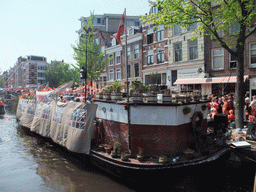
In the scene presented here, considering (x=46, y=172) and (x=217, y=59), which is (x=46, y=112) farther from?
(x=217, y=59)

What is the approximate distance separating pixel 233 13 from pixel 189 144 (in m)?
6.03

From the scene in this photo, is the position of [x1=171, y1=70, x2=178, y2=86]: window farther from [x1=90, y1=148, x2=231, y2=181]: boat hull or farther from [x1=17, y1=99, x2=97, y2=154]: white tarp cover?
[x1=90, y1=148, x2=231, y2=181]: boat hull

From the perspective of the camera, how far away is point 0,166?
28.2ft

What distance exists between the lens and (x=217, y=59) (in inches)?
738

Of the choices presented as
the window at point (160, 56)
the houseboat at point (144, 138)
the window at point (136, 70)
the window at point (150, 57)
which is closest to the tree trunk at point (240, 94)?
the houseboat at point (144, 138)

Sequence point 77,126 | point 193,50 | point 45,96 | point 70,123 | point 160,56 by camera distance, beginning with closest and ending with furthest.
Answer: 1. point 77,126
2. point 70,123
3. point 45,96
4. point 193,50
5. point 160,56

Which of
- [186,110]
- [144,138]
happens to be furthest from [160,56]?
[144,138]

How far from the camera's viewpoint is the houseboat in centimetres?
580

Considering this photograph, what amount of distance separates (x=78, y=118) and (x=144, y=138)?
9.59ft

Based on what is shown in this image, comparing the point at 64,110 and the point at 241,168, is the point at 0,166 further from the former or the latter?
the point at 241,168

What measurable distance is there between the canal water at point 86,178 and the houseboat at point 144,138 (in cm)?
40

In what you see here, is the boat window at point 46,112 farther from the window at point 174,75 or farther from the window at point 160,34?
the window at point 160,34

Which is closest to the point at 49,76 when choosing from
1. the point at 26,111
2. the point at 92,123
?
the point at 26,111

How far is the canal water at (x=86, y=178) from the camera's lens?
20.0ft
